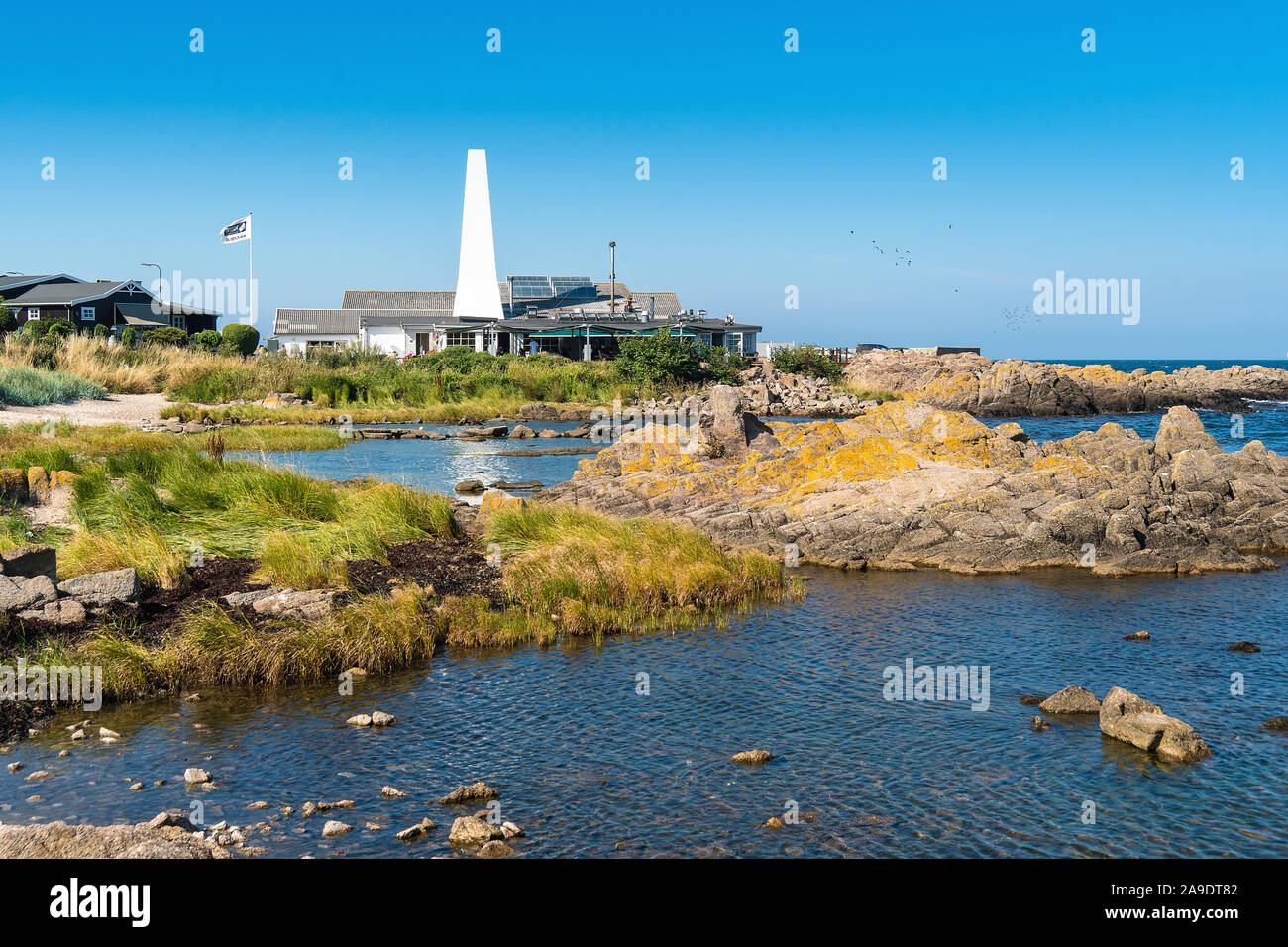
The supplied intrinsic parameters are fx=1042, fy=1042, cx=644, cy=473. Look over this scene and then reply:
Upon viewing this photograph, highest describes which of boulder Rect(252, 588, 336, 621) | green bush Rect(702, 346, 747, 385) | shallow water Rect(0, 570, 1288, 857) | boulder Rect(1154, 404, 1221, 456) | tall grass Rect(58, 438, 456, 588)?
green bush Rect(702, 346, 747, 385)

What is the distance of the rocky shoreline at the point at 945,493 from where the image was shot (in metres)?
19.5

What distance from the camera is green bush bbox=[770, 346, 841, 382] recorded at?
3258 inches

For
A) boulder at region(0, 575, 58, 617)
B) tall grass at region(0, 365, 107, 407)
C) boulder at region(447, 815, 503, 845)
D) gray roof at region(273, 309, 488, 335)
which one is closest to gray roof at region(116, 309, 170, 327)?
gray roof at region(273, 309, 488, 335)

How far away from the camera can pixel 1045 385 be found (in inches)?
3056

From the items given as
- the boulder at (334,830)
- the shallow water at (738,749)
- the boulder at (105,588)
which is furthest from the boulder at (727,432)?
the boulder at (334,830)

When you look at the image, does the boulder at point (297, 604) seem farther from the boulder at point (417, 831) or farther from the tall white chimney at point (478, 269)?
the tall white chimney at point (478, 269)

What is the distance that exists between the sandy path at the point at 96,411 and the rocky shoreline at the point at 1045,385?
4702cm

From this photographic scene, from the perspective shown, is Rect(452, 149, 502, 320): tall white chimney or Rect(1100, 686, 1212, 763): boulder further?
Rect(452, 149, 502, 320): tall white chimney

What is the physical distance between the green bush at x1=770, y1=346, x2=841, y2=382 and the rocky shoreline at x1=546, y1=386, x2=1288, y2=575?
5580cm

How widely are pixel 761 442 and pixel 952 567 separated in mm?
7018

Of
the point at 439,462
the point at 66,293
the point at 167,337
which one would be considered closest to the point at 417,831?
the point at 439,462

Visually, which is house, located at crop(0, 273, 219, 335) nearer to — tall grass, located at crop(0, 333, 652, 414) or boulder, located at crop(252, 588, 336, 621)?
tall grass, located at crop(0, 333, 652, 414)

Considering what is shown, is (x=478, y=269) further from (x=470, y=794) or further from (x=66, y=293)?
(x=470, y=794)
